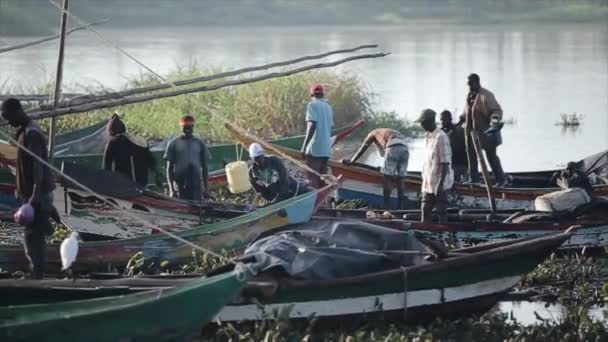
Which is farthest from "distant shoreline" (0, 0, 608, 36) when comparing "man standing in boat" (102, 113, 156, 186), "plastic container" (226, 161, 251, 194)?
"man standing in boat" (102, 113, 156, 186)

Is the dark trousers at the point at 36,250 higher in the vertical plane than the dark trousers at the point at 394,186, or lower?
lower

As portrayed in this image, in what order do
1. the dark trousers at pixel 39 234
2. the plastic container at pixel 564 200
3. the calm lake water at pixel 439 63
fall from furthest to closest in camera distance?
the calm lake water at pixel 439 63 < the plastic container at pixel 564 200 < the dark trousers at pixel 39 234

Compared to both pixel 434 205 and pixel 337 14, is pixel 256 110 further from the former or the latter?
pixel 337 14

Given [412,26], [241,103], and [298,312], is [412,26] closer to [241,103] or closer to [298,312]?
[241,103]

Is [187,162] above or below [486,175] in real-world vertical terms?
above

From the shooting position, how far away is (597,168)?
1426 cm

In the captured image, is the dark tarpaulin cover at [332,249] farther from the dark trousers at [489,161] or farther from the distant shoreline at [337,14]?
the distant shoreline at [337,14]

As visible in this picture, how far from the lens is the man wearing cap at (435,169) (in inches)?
447

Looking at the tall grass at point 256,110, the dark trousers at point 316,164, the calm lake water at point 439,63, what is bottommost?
the dark trousers at point 316,164

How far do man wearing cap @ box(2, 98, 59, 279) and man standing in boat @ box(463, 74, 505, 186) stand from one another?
19.7 feet

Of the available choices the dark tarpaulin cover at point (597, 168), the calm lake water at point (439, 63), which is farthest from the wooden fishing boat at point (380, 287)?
the calm lake water at point (439, 63)

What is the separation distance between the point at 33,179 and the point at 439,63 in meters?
30.5

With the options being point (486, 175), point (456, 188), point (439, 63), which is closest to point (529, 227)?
point (486, 175)

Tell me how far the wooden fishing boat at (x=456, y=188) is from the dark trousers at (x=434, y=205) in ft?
6.42
